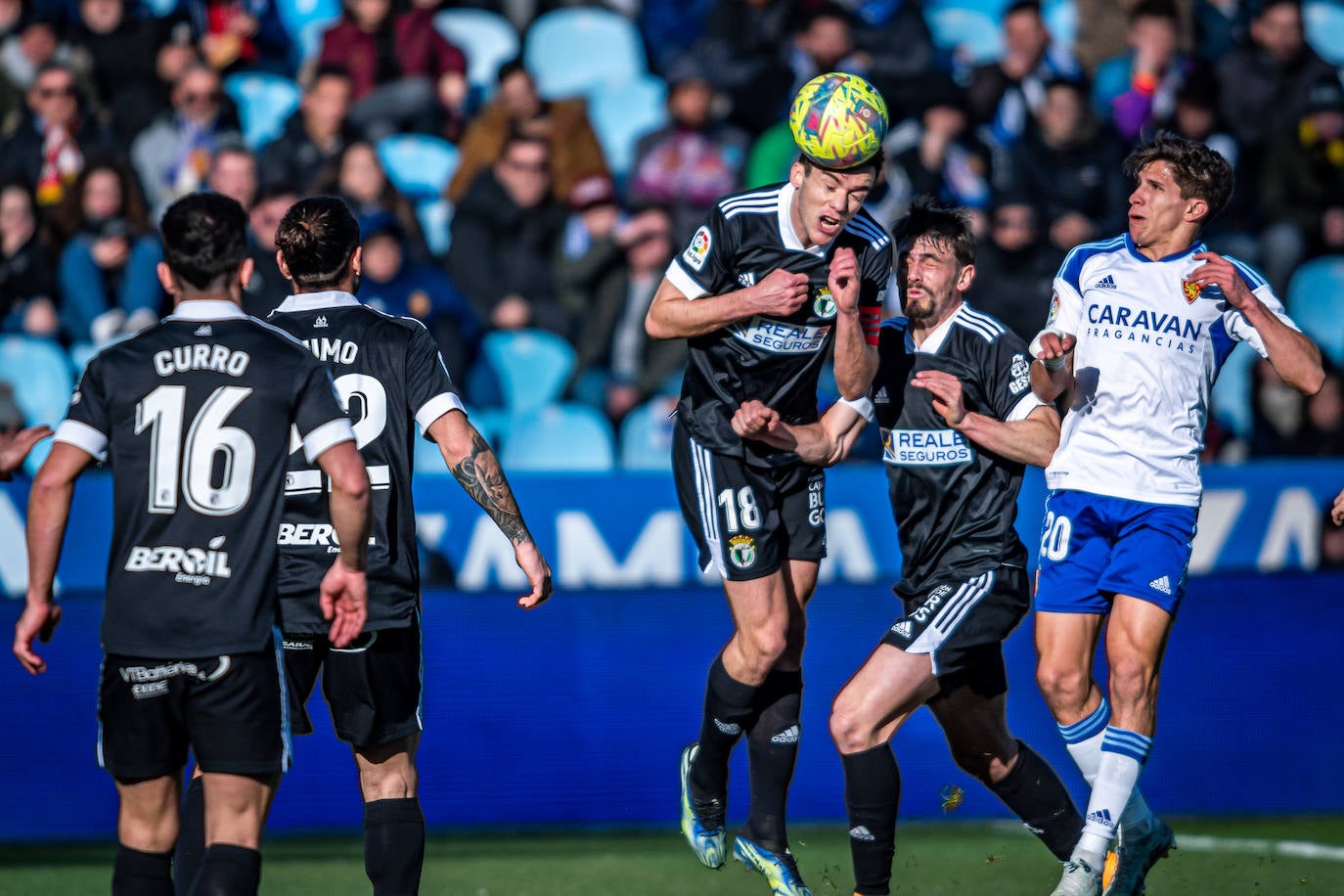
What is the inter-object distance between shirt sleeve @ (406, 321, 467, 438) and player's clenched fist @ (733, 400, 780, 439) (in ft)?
3.72

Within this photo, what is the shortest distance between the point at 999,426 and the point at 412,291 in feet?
19.6

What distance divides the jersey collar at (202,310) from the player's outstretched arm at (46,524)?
509mm

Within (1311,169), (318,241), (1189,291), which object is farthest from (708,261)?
(1311,169)

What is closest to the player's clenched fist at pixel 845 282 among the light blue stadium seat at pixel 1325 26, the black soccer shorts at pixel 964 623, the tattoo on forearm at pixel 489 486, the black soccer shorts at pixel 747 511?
the black soccer shorts at pixel 747 511

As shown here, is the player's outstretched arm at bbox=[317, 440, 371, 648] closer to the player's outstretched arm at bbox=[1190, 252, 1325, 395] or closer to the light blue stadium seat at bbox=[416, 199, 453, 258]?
the player's outstretched arm at bbox=[1190, 252, 1325, 395]

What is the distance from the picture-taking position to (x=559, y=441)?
11266mm

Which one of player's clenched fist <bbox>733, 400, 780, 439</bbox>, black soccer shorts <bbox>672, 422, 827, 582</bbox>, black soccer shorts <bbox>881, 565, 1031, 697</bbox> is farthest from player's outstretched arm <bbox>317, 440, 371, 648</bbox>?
black soccer shorts <bbox>881, 565, 1031, 697</bbox>

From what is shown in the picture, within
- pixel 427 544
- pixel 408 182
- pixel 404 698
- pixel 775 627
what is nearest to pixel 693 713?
pixel 427 544

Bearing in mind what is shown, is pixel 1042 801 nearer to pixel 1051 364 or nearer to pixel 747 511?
pixel 747 511

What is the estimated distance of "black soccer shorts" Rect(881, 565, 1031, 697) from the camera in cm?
614

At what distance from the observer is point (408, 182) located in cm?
1263

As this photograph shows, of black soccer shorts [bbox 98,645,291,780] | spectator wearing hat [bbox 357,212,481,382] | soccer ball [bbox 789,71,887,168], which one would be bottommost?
black soccer shorts [bbox 98,645,291,780]

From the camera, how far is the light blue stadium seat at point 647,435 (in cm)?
1137

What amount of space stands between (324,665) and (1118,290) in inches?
135
